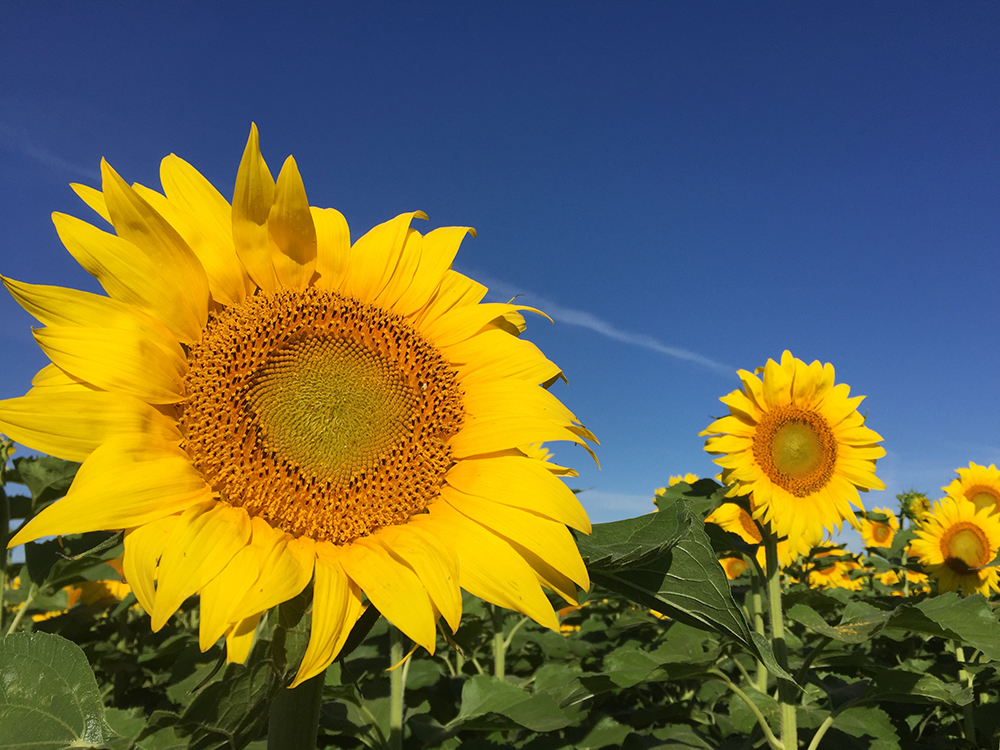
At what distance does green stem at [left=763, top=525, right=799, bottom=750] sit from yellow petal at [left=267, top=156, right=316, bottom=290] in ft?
8.45

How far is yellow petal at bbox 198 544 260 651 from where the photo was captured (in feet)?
4.02

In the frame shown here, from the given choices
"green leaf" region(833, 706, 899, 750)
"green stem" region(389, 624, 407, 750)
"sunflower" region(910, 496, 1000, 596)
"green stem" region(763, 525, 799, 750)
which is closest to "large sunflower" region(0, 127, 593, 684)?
"green stem" region(389, 624, 407, 750)

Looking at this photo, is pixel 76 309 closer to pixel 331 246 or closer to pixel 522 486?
pixel 331 246

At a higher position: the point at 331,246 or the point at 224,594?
the point at 331,246

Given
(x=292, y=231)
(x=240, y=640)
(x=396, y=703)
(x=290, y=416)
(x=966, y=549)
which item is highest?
(x=966, y=549)

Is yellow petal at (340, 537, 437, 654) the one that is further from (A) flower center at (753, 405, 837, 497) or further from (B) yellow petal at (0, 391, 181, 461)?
(A) flower center at (753, 405, 837, 497)

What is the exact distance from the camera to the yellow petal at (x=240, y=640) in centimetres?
123

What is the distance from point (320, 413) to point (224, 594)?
0.51 m

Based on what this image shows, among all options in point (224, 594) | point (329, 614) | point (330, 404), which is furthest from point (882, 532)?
point (224, 594)

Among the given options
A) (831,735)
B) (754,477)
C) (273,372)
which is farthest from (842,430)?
(273,372)

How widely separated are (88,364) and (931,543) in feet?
24.2

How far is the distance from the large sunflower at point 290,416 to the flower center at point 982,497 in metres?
7.35

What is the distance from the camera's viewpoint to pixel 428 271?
181cm

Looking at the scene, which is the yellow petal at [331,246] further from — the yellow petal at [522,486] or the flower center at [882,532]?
the flower center at [882,532]
